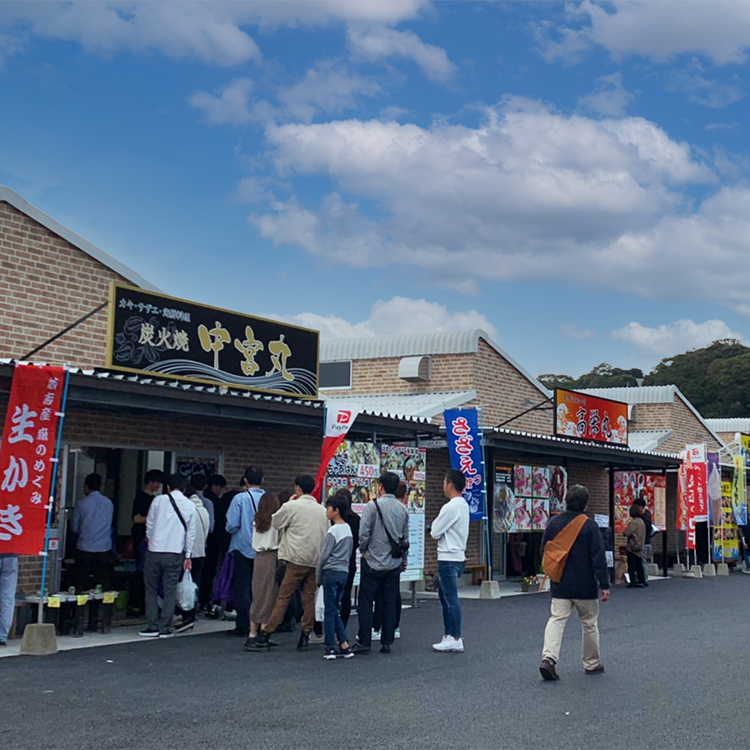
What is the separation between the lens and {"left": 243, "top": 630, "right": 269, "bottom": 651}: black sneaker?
1026 centimetres

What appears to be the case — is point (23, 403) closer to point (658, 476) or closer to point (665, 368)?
point (658, 476)

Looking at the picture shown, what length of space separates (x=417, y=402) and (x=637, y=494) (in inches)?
309

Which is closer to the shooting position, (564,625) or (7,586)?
(564,625)

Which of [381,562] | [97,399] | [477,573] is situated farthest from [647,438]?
[97,399]

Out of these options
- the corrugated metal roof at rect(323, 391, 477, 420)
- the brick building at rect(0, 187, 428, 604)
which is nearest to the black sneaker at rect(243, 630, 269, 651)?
the brick building at rect(0, 187, 428, 604)

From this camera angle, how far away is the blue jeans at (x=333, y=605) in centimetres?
981

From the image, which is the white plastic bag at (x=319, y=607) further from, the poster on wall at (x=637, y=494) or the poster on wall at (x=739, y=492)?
the poster on wall at (x=739, y=492)

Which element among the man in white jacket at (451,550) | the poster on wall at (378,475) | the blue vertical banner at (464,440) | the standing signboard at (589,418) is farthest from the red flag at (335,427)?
the standing signboard at (589,418)

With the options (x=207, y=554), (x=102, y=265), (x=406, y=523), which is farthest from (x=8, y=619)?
(x=102, y=265)

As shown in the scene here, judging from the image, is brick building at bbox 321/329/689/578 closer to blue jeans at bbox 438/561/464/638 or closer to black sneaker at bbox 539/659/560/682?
blue jeans at bbox 438/561/464/638

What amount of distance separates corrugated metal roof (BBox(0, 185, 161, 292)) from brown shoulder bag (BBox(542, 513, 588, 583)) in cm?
730

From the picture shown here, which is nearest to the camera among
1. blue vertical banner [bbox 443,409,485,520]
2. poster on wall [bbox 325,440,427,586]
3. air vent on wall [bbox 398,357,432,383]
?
poster on wall [bbox 325,440,427,586]

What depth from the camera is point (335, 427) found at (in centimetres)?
1280

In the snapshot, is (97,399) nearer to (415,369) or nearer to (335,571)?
(335,571)
